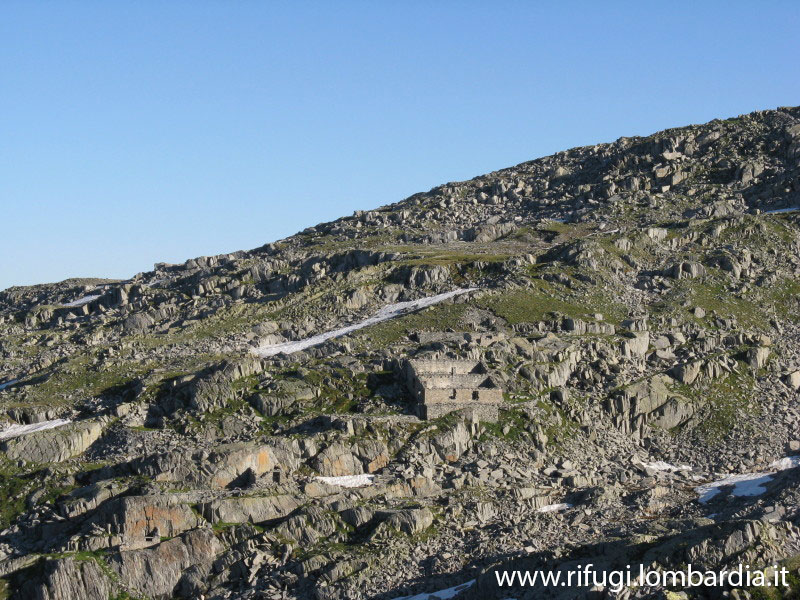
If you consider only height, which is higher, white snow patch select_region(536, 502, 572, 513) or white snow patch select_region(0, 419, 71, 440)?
white snow patch select_region(0, 419, 71, 440)

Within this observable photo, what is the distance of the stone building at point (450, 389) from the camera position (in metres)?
73.4

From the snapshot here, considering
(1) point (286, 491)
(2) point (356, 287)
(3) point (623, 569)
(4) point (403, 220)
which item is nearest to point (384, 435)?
(1) point (286, 491)

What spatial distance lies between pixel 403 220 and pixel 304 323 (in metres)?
58.5

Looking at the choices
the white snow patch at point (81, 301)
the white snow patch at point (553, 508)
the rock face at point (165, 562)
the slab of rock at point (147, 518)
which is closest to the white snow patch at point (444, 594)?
the rock face at point (165, 562)

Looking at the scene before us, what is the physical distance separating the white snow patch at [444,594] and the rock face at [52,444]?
98.5ft

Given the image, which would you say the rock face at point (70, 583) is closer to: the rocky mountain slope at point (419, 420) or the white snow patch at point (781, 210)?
the rocky mountain slope at point (419, 420)

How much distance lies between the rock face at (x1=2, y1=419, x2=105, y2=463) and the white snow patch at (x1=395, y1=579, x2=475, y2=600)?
98.5ft

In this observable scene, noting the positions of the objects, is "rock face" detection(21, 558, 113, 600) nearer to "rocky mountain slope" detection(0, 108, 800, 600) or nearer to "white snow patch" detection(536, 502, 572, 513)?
"rocky mountain slope" detection(0, 108, 800, 600)

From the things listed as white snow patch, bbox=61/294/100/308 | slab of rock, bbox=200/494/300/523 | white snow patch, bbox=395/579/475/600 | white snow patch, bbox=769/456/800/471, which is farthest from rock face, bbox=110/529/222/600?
white snow patch, bbox=61/294/100/308

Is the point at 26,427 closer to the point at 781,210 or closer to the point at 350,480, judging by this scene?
the point at 350,480

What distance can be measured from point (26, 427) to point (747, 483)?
52946mm

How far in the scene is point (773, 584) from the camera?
126 ft

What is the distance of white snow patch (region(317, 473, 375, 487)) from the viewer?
65000 mm

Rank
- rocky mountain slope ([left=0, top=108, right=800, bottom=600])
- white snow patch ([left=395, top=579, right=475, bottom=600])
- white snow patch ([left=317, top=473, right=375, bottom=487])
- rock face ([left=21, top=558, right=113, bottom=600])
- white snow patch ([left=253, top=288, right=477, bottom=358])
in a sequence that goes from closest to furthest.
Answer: white snow patch ([left=395, top=579, right=475, bottom=600])
rock face ([left=21, top=558, right=113, bottom=600])
rocky mountain slope ([left=0, top=108, right=800, bottom=600])
white snow patch ([left=317, top=473, right=375, bottom=487])
white snow patch ([left=253, top=288, right=477, bottom=358])
